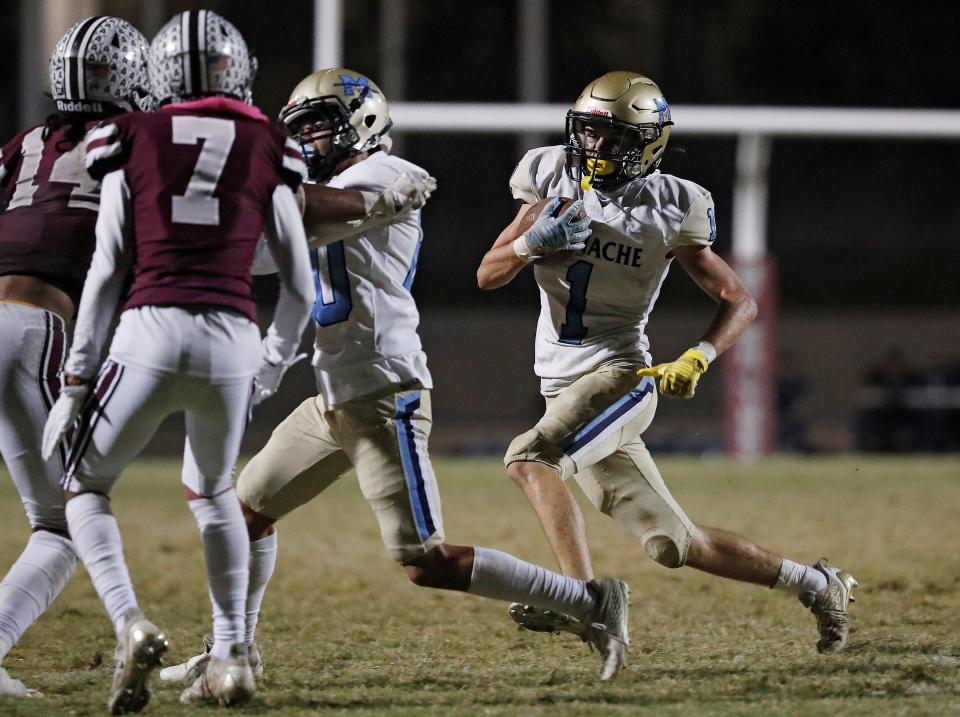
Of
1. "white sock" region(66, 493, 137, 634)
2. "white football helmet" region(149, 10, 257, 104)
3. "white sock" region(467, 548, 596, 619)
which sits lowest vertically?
"white sock" region(467, 548, 596, 619)

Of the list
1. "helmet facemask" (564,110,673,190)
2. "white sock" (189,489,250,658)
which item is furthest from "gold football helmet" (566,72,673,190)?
"white sock" (189,489,250,658)

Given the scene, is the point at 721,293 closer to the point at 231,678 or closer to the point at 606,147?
the point at 606,147

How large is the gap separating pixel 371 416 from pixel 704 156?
28863mm

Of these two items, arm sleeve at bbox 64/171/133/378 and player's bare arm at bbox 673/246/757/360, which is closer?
arm sleeve at bbox 64/171/133/378

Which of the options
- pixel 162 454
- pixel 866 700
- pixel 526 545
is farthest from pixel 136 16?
pixel 866 700

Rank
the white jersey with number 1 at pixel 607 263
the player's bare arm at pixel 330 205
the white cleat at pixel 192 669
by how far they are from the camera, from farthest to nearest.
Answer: the white jersey with number 1 at pixel 607 263 < the white cleat at pixel 192 669 < the player's bare arm at pixel 330 205

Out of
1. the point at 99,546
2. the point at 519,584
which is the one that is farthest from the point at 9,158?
the point at 519,584

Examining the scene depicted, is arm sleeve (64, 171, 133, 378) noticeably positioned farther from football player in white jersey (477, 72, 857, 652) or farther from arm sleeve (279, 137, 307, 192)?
football player in white jersey (477, 72, 857, 652)

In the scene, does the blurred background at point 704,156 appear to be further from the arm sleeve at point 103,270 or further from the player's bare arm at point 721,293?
the arm sleeve at point 103,270

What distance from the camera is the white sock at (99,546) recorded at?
10.9 ft

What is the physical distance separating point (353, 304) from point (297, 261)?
1.36 ft

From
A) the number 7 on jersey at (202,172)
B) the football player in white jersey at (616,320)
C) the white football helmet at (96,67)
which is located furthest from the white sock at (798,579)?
the white football helmet at (96,67)

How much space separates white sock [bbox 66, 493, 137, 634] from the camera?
3.34m

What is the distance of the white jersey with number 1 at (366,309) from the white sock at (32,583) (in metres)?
0.84
